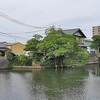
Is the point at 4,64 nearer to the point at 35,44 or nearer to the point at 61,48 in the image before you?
the point at 35,44

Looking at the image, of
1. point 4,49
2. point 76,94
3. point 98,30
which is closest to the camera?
point 76,94

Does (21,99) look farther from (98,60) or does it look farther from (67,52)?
(98,60)

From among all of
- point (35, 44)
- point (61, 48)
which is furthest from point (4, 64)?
point (61, 48)

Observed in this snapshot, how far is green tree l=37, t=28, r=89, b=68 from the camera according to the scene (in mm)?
22109

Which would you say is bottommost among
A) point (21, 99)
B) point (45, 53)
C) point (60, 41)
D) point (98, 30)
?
point (21, 99)

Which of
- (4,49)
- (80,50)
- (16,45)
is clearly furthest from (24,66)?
(16,45)

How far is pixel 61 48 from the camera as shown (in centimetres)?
2203

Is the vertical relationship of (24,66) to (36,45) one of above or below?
below

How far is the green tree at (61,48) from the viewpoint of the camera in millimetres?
22109

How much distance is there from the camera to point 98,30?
194ft

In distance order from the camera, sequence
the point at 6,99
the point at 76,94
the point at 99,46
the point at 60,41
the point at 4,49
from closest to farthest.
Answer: the point at 6,99 → the point at 76,94 → the point at 60,41 → the point at 4,49 → the point at 99,46

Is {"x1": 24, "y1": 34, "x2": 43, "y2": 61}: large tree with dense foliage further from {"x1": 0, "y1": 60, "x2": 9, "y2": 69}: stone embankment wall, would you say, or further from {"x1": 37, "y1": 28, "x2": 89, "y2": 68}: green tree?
{"x1": 0, "y1": 60, "x2": 9, "y2": 69}: stone embankment wall

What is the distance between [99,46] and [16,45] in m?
22.4

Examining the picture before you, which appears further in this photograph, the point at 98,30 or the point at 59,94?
the point at 98,30
